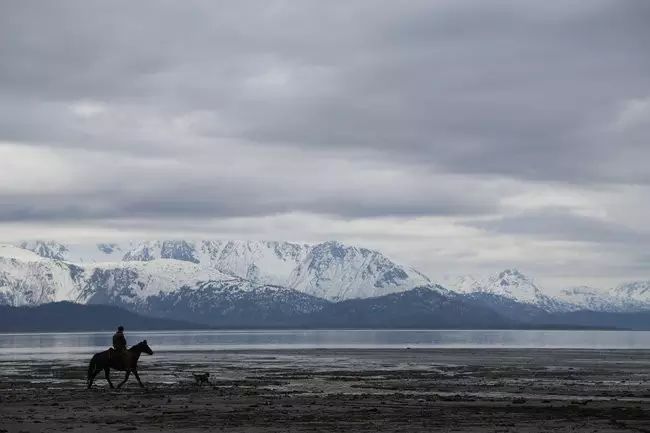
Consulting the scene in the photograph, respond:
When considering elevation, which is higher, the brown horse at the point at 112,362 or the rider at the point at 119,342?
the rider at the point at 119,342

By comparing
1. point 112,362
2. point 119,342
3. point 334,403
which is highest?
point 119,342

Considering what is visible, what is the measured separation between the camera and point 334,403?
4244 cm

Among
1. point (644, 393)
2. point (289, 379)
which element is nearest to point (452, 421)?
point (644, 393)

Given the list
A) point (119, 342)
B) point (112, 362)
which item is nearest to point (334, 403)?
point (119, 342)

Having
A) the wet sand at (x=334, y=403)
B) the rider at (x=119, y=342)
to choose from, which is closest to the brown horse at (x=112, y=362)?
the rider at (x=119, y=342)

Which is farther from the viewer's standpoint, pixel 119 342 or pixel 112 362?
pixel 112 362

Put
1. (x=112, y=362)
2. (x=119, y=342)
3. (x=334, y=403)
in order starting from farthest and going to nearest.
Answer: (x=112, y=362) → (x=119, y=342) → (x=334, y=403)

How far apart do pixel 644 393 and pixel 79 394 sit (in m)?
26.7

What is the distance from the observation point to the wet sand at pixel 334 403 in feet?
111

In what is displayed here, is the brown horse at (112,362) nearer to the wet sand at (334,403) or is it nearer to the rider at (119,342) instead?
the rider at (119,342)

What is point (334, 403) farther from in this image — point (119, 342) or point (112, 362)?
point (112, 362)

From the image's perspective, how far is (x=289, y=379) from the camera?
2482 inches

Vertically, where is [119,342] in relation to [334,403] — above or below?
above

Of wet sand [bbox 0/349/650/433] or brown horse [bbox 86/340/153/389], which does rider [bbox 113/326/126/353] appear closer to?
brown horse [bbox 86/340/153/389]
